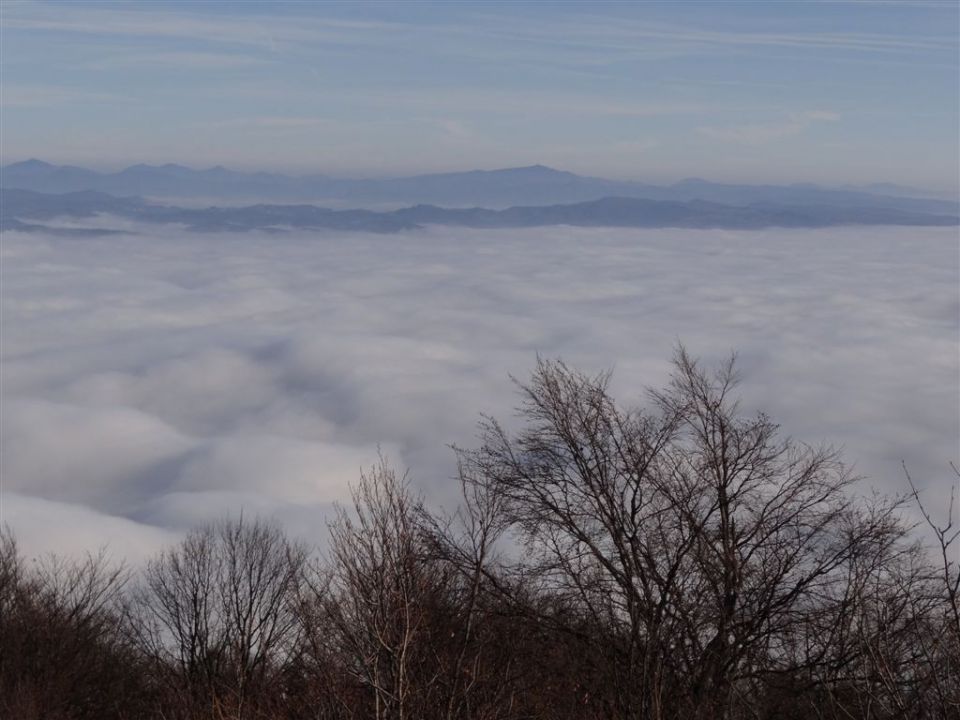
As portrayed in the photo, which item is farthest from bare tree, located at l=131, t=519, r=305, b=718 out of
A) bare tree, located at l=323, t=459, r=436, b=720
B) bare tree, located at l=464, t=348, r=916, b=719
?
bare tree, located at l=323, t=459, r=436, b=720

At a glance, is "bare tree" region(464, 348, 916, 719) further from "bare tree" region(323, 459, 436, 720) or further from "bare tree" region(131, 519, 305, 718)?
"bare tree" region(131, 519, 305, 718)

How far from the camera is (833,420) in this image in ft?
592

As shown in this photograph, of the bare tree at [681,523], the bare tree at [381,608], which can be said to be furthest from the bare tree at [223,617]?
the bare tree at [381,608]

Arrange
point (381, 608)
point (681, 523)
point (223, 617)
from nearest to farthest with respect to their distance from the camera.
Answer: point (381, 608)
point (681, 523)
point (223, 617)

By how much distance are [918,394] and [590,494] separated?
198548mm

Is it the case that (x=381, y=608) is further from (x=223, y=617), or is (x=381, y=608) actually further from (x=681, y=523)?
(x=223, y=617)

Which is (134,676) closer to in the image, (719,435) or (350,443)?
(719,435)

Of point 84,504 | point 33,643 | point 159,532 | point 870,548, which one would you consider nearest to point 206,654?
point 33,643

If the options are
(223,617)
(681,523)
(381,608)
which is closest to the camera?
(381,608)

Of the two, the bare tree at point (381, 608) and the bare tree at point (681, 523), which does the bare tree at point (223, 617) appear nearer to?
the bare tree at point (681, 523)

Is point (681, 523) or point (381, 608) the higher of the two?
point (681, 523)

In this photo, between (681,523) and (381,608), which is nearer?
(381,608)

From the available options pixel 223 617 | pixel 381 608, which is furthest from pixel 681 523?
pixel 223 617

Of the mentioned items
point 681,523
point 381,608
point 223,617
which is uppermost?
point 681,523
